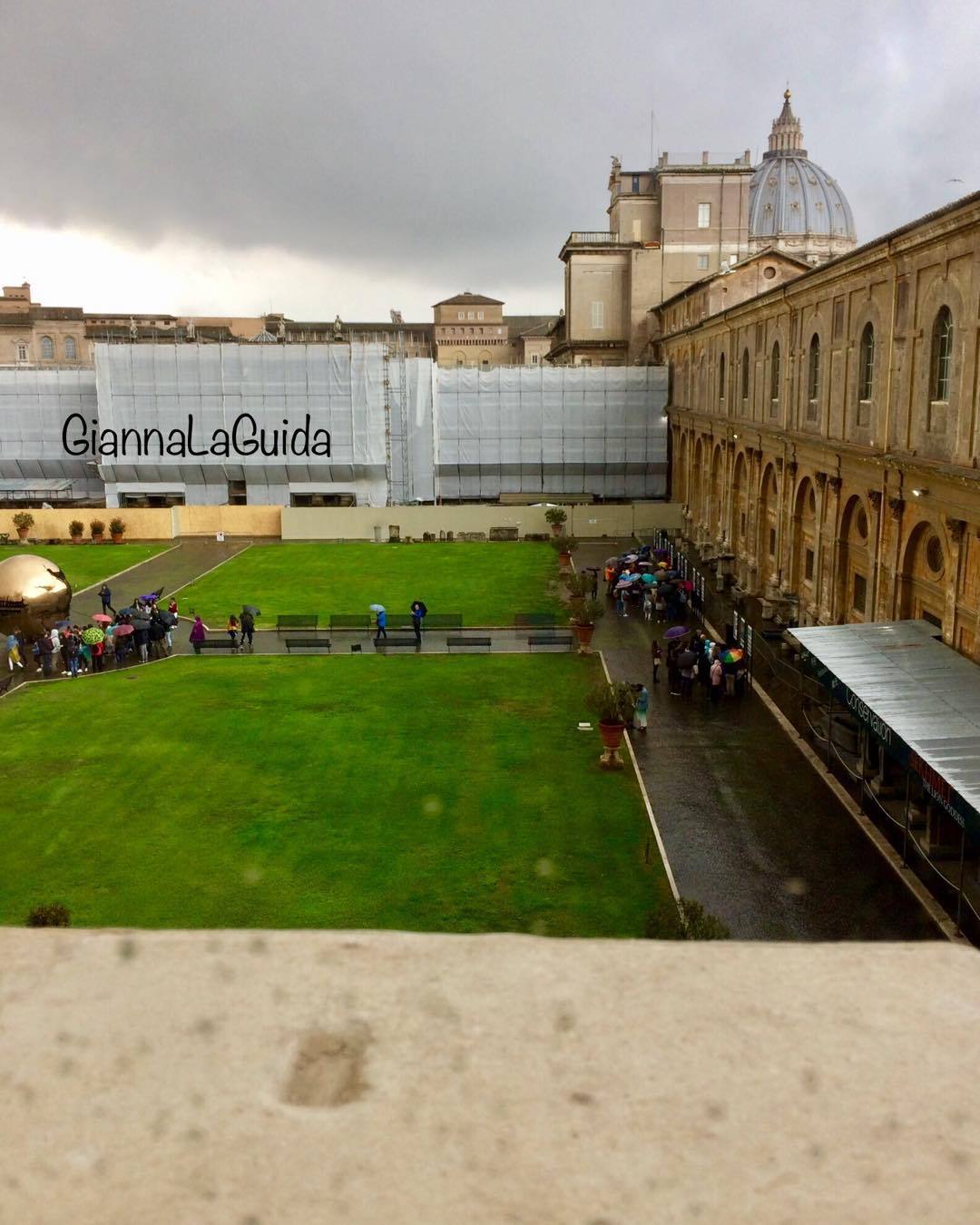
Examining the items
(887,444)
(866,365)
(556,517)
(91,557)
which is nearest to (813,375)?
(866,365)

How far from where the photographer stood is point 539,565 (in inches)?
1939

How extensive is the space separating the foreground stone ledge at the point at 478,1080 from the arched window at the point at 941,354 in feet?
72.2

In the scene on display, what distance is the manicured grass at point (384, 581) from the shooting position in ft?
131

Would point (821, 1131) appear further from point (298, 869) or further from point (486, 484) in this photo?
point (486, 484)

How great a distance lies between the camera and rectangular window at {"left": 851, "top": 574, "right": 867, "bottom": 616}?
93.2ft

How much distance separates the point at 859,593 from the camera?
28.9 metres

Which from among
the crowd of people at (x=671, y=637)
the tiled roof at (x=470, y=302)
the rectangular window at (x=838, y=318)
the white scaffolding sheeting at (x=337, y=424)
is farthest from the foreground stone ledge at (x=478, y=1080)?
the tiled roof at (x=470, y=302)

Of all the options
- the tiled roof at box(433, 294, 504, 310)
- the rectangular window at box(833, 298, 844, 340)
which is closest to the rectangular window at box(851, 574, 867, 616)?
the rectangular window at box(833, 298, 844, 340)

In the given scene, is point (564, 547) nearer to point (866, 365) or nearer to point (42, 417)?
point (866, 365)

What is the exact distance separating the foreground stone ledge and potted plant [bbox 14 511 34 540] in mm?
58981

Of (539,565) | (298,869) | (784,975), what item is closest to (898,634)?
(298,869)

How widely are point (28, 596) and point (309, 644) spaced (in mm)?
7851

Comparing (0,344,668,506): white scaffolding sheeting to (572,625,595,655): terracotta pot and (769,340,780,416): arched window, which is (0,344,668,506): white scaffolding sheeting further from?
(572,625,595,655): terracotta pot

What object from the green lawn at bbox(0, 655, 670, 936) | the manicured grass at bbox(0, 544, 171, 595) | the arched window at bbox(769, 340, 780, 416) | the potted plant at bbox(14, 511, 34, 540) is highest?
the arched window at bbox(769, 340, 780, 416)
